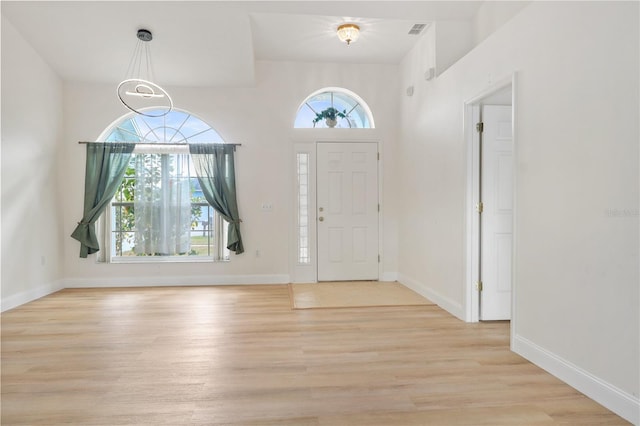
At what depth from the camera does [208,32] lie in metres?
4.32

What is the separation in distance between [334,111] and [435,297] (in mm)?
3054

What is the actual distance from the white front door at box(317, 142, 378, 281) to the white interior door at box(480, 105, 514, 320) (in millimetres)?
2194

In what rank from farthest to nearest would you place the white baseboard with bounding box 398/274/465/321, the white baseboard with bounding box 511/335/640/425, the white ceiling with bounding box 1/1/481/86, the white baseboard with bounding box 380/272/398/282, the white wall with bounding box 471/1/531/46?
the white baseboard with bounding box 380/272/398/282 < the white ceiling with bounding box 1/1/481/86 < the white baseboard with bounding box 398/274/465/321 < the white wall with bounding box 471/1/531/46 < the white baseboard with bounding box 511/335/640/425

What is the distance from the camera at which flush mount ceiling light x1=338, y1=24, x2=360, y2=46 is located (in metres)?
4.39

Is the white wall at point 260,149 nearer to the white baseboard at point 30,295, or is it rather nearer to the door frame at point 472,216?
the white baseboard at point 30,295

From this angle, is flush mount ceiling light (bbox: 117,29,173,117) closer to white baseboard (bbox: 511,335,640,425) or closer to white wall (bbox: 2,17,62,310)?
white wall (bbox: 2,17,62,310)

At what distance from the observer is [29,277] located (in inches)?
178

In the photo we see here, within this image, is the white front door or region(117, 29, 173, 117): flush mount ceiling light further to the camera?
the white front door

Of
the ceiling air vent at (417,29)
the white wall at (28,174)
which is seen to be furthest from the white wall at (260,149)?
the ceiling air vent at (417,29)

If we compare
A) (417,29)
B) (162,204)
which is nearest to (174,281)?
(162,204)

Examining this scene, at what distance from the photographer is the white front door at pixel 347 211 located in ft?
18.2

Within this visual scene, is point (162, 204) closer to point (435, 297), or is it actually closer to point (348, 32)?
point (348, 32)

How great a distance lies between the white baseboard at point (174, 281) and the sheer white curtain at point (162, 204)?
0.39 meters

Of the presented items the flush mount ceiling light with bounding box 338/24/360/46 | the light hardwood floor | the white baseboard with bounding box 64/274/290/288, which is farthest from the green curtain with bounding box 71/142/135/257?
the flush mount ceiling light with bounding box 338/24/360/46
